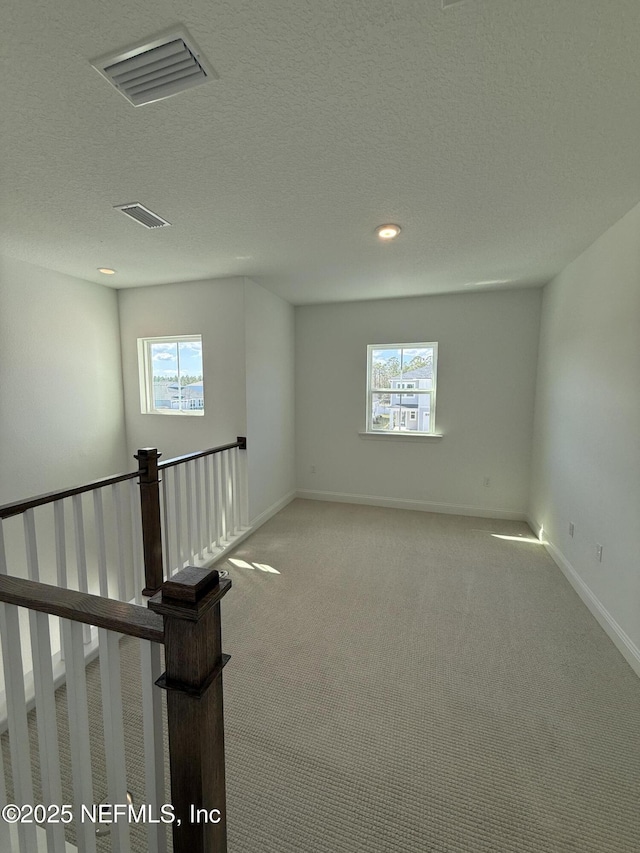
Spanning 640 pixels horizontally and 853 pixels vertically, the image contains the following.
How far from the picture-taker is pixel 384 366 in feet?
14.8

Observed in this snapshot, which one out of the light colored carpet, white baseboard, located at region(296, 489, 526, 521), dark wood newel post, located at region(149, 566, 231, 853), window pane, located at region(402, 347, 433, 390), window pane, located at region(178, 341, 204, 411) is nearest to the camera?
dark wood newel post, located at region(149, 566, 231, 853)

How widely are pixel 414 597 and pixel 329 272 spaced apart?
2.85 m

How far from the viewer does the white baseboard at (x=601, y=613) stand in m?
1.93

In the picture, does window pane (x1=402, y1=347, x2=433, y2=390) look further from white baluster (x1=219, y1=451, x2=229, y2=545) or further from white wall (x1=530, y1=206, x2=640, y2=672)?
white baluster (x1=219, y1=451, x2=229, y2=545)

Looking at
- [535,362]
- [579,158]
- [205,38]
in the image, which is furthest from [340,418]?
[205,38]

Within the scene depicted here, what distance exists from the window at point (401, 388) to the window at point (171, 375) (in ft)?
6.85

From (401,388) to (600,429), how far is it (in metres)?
2.30

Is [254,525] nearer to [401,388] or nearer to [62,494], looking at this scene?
[62,494]

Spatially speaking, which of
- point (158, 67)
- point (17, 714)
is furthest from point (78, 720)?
point (158, 67)

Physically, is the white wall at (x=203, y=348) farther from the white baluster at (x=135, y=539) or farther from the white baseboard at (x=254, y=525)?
the white baluster at (x=135, y=539)

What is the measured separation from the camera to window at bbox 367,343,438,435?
436 centimetres

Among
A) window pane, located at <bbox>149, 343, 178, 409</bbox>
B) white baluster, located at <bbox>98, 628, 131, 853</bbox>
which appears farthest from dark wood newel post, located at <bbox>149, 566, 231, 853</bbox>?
window pane, located at <bbox>149, 343, 178, 409</bbox>

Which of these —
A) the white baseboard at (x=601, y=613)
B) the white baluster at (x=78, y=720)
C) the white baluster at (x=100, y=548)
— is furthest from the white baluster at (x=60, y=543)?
the white baseboard at (x=601, y=613)

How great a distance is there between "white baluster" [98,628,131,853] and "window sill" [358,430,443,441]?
12.7 feet
